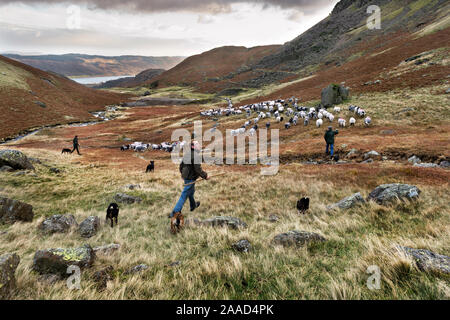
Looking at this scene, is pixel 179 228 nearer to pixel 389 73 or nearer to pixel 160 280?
pixel 160 280

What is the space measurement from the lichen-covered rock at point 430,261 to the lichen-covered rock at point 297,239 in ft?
5.29

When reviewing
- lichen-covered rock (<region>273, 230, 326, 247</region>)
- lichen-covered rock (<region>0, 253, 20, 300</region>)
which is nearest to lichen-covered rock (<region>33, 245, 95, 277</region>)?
lichen-covered rock (<region>0, 253, 20, 300</region>)

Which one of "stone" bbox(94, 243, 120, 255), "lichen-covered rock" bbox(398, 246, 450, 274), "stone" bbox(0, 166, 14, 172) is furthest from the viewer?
"stone" bbox(0, 166, 14, 172)

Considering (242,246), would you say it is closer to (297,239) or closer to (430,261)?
(297,239)

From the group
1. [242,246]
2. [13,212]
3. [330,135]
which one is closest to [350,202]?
[242,246]

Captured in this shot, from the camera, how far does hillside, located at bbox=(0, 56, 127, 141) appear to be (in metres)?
52.7

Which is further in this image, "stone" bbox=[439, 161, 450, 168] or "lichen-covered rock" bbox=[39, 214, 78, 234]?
"stone" bbox=[439, 161, 450, 168]

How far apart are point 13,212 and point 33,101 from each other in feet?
249

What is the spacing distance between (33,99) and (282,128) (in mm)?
73964

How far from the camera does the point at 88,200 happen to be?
11305 mm

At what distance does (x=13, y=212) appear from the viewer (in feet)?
24.9

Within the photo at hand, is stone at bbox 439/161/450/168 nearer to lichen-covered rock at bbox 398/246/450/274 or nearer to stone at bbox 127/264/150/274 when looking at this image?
lichen-covered rock at bbox 398/246/450/274

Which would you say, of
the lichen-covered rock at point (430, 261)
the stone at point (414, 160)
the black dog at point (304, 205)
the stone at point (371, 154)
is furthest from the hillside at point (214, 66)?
the lichen-covered rock at point (430, 261)

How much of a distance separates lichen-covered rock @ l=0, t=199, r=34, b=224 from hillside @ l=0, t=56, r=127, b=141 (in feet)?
163
